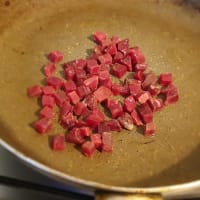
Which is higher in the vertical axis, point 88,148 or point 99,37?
point 99,37

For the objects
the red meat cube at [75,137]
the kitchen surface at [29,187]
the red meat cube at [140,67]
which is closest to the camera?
the kitchen surface at [29,187]

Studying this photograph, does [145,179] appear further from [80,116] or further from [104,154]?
[80,116]

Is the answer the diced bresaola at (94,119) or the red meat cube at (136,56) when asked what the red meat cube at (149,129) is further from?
the red meat cube at (136,56)

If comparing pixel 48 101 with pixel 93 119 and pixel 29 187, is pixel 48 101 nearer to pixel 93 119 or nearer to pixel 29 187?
pixel 93 119

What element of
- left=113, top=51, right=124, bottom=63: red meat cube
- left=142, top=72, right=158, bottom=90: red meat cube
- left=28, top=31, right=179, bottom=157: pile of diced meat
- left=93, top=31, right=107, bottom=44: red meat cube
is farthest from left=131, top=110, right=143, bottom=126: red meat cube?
left=93, top=31, right=107, bottom=44: red meat cube

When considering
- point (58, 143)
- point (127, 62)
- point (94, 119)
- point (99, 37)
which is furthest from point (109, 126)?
point (99, 37)

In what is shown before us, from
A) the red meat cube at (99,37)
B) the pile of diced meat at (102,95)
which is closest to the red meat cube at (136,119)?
the pile of diced meat at (102,95)

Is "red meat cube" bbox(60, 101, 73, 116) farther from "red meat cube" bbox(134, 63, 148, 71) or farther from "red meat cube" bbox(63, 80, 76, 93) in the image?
"red meat cube" bbox(134, 63, 148, 71)
